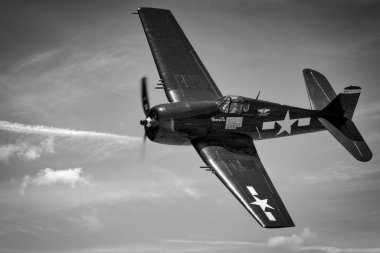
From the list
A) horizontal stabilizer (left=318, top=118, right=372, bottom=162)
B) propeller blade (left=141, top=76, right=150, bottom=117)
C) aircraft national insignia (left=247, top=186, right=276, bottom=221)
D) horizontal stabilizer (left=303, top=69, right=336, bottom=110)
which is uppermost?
horizontal stabilizer (left=303, top=69, right=336, bottom=110)

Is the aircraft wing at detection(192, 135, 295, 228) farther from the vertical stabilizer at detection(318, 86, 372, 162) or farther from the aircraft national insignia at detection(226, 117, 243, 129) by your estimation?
the vertical stabilizer at detection(318, 86, 372, 162)

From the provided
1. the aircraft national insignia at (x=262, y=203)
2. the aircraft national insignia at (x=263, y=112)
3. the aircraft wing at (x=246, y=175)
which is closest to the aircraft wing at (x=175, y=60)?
the aircraft national insignia at (x=263, y=112)

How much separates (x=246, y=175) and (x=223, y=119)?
2492mm

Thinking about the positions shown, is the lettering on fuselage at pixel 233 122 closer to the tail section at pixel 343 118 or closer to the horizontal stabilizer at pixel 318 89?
the tail section at pixel 343 118

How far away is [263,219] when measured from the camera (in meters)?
13.4

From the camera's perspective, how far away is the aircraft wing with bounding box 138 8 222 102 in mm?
19195

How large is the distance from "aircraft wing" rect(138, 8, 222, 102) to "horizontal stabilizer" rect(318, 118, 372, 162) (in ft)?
17.4

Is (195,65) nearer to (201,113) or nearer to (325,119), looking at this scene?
(201,113)

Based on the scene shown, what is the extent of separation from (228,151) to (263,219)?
3.90 m

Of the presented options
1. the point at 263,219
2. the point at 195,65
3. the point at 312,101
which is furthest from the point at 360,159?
the point at 195,65

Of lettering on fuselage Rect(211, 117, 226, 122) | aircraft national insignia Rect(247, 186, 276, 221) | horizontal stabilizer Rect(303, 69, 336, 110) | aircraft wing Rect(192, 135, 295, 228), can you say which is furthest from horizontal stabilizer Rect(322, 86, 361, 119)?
aircraft national insignia Rect(247, 186, 276, 221)

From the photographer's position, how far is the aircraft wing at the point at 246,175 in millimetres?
13688

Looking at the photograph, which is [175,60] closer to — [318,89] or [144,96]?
[144,96]

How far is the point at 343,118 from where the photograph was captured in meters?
19.6
